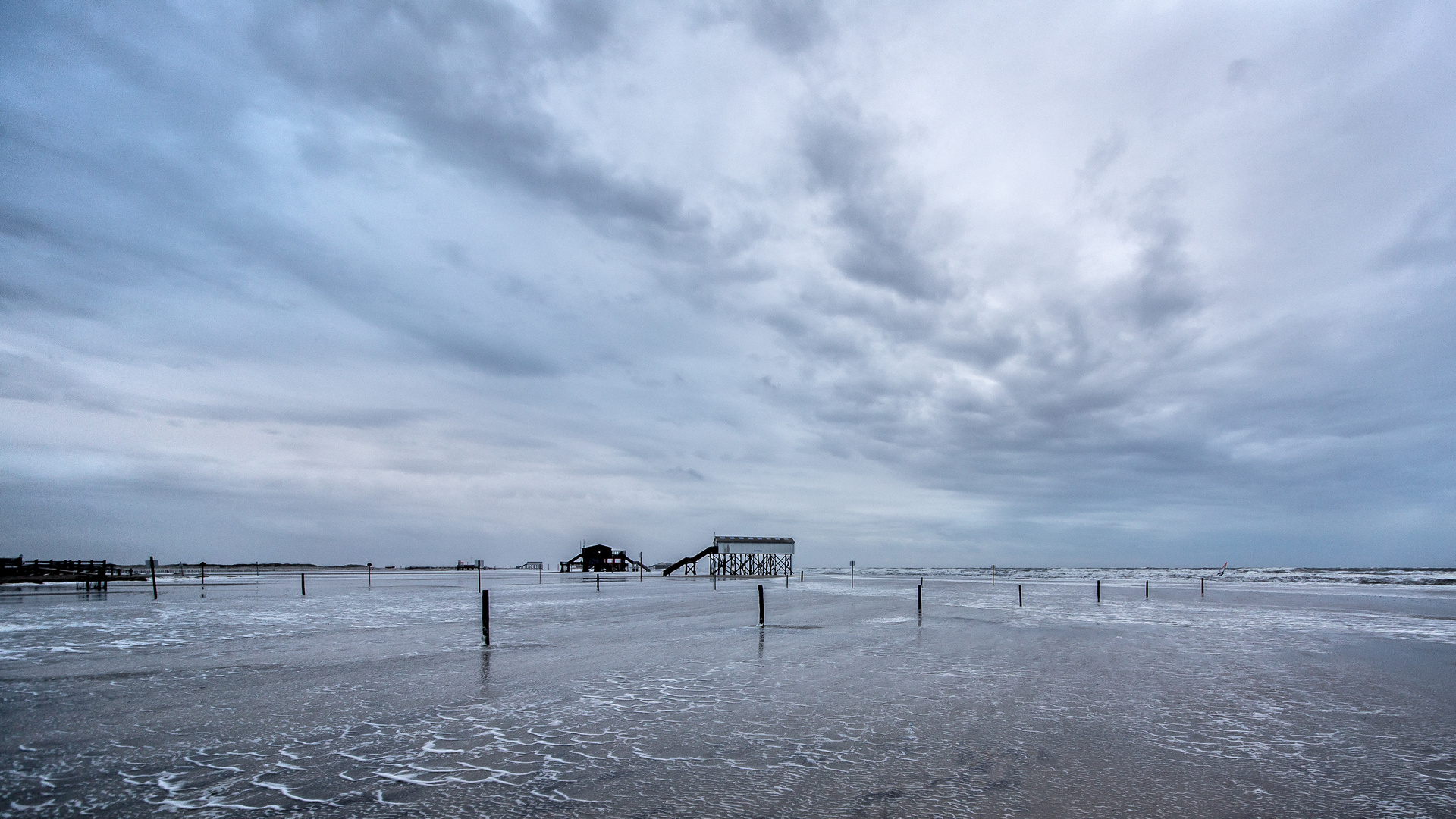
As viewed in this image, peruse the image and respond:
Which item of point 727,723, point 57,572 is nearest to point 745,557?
point 57,572

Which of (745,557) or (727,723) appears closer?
(727,723)

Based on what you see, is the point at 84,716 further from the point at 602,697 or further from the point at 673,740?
the point at 673,740

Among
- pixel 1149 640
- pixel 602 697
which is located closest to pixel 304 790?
pixel 602 697

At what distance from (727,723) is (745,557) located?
337ft

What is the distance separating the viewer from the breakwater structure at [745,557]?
93250 millimetres

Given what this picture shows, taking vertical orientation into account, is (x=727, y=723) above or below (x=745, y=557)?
above

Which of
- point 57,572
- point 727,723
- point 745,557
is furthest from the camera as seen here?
point 745,557

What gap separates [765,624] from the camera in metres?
26.1

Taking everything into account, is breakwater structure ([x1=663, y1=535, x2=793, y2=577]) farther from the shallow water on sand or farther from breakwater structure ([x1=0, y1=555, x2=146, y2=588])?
the shallow water on sand

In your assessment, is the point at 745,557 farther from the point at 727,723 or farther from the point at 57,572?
the point at 727,723

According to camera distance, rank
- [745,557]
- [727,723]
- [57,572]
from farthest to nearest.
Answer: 1. [745,557]
2. [57,572]
3. [727,723]

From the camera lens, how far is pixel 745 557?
111375mm

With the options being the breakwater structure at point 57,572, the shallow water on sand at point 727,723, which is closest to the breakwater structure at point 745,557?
the breakwater structure at point 57,572

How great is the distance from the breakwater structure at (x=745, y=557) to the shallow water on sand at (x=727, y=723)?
68.5 metres
